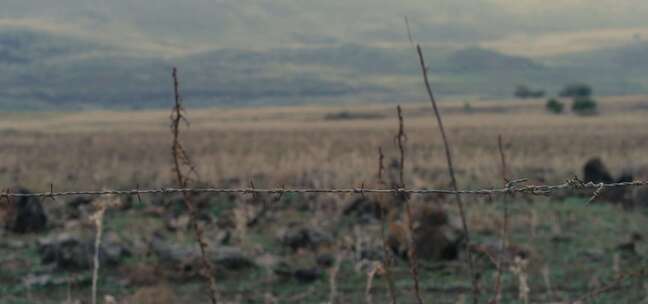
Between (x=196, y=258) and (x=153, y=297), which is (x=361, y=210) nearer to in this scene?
(x=196, y=258)

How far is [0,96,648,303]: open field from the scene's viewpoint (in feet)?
40.2

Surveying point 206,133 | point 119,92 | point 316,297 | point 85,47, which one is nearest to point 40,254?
point 316,297

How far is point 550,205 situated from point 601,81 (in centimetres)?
13469

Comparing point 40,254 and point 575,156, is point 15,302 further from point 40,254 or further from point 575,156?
point 575,156

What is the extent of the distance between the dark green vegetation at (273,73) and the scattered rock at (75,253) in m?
105

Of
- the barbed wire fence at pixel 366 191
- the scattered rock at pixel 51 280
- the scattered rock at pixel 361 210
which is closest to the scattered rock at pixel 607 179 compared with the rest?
the scattered rock at pixel 361 210

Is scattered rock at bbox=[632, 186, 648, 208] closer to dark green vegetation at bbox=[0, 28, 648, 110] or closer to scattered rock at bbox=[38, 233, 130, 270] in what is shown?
scattered rock at bbox=[38, 233, 130, 270]

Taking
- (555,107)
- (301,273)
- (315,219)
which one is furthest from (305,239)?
(555,107)

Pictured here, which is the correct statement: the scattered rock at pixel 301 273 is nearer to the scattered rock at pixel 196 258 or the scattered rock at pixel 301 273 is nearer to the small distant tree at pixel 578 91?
the scattered rock at pixel 196 258

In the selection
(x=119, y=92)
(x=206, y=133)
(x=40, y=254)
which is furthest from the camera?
(x=119, y=92)

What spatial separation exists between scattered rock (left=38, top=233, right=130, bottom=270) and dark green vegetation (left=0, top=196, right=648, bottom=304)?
0.15 meters

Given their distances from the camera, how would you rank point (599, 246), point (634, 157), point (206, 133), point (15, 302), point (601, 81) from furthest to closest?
point (601, 81), point (206, 133), point (634, 157), point (599, 246), point (15, 302)

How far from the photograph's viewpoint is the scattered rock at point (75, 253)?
13336mm

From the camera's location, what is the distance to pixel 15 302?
11547mm
